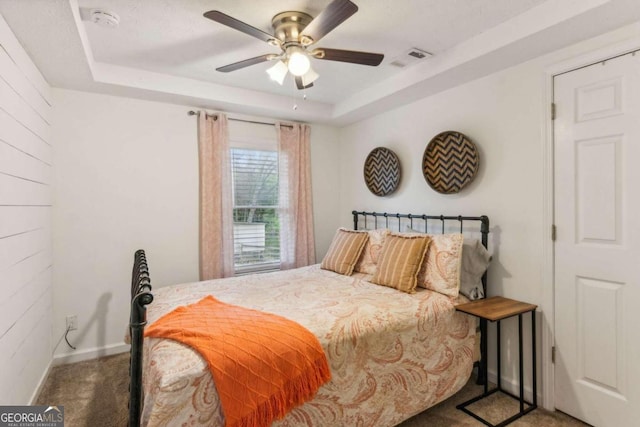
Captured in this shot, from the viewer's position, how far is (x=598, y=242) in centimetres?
203

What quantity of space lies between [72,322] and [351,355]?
2.55 meters

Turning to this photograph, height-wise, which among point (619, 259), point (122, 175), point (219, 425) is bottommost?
point (219, 425)

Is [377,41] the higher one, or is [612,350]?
[377,41]

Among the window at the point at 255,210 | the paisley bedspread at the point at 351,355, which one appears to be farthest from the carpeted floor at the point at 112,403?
the window at the point at 255,210

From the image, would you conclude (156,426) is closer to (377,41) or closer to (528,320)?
(528,320)

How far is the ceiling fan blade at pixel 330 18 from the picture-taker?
1550 mm

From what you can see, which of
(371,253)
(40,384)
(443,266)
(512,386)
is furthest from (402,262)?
(40,384)

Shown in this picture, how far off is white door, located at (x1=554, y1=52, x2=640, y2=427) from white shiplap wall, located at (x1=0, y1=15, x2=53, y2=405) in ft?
10.8

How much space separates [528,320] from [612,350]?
468 millimetres

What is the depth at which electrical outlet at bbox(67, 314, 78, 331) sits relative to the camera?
9.38ft

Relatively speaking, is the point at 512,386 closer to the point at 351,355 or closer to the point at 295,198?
the point at 351,355

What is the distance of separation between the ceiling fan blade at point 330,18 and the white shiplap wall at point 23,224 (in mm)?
1635

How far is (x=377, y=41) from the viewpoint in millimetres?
2383

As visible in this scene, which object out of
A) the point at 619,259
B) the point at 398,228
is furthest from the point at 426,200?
the point at 619,259
